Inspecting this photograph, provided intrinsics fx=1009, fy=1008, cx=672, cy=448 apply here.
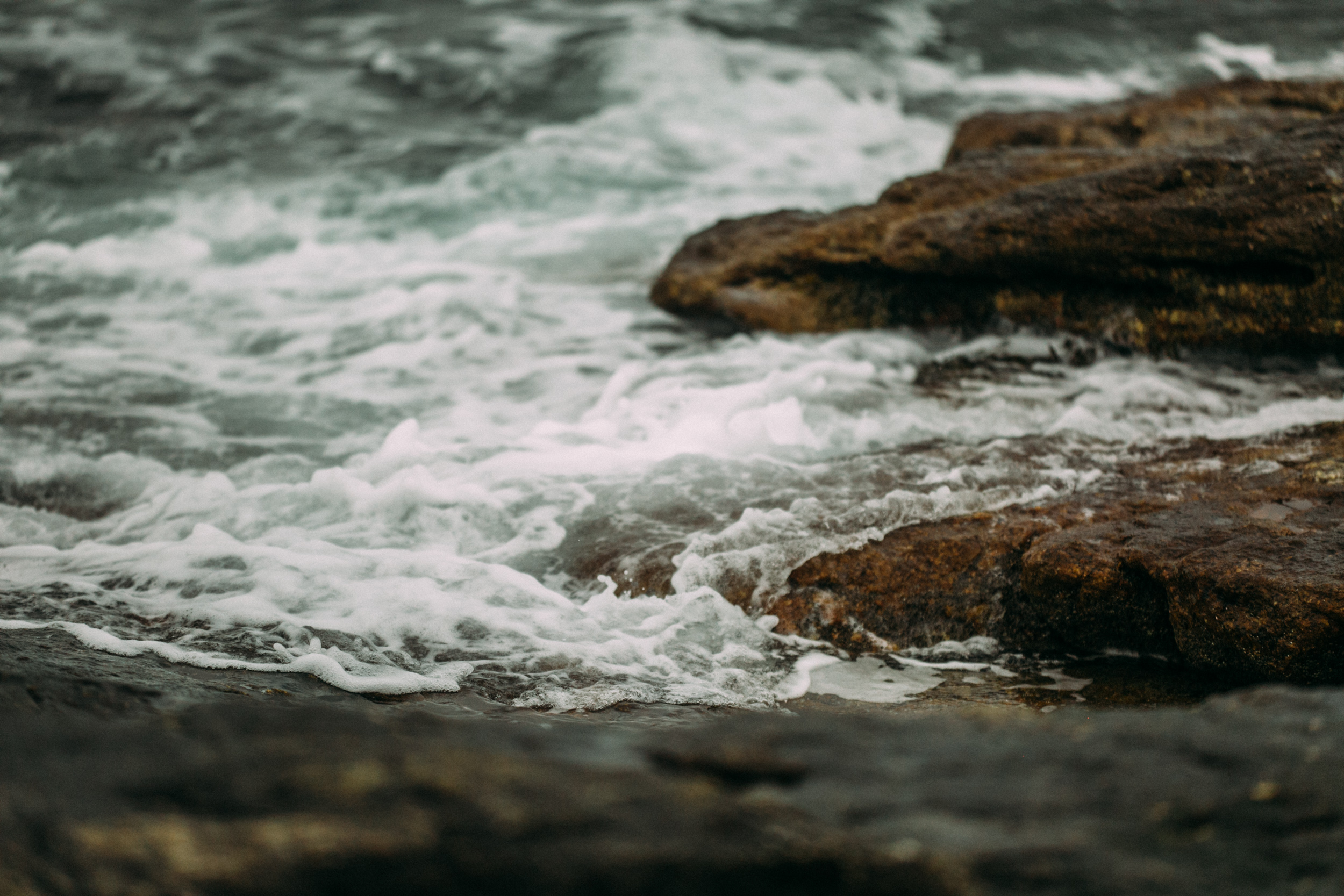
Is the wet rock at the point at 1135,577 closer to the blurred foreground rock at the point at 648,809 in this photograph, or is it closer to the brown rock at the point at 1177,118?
the blurred foreground rock at the point at 648,809

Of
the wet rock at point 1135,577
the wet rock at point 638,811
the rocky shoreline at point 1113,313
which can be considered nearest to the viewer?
the wet rock at point 638,811

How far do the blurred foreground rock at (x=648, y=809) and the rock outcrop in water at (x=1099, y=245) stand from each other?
4266 mm

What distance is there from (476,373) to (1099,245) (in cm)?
368

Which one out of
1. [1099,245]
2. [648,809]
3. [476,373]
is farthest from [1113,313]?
[648,809]

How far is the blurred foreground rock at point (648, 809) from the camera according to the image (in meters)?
1.16

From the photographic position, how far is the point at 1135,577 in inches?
125

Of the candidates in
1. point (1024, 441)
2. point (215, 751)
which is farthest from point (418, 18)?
point (215, 751)

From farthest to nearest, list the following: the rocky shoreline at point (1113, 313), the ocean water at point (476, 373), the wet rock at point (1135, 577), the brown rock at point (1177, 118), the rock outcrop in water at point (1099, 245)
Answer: the brown rock at point (1177, 118), the rock outcrop in water at point (1099, 245), the ocean water at point (476, 373), the rocky shoreline at point (1113, 313), the wet rock at point (1135, 577)

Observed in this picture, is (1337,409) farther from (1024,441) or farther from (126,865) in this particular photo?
(126,865)

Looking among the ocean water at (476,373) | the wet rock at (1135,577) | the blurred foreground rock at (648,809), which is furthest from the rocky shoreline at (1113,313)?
the blurred foreground rock at (648,809)

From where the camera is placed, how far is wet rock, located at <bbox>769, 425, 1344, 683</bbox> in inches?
113

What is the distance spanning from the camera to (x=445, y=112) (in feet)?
42.4

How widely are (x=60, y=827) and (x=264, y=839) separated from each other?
253 mm

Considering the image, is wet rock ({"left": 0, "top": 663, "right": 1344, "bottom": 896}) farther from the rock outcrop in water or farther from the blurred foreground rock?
the rock outcrop in water
